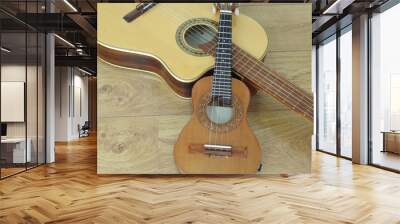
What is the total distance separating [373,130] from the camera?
5988 millimetres

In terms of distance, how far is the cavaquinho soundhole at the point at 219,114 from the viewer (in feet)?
14.1

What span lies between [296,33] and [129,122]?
2.33 meters

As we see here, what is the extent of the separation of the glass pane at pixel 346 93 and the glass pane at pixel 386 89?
2.21ft

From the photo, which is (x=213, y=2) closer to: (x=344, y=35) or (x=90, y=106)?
(x=344, y=35)

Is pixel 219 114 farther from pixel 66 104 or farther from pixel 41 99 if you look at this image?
pixel 66 104

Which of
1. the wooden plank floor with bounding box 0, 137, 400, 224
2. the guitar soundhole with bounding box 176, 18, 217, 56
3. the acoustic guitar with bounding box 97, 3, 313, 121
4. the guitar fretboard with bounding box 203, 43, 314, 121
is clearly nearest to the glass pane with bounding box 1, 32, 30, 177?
the wooden plank floor with bounding box 0, 137, 400, 224

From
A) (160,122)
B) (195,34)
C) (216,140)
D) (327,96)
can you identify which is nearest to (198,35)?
(195,34)

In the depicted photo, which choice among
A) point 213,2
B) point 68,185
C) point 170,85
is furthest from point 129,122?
point 213,2

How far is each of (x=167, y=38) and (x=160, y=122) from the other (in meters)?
1.01

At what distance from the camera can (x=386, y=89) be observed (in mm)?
5688

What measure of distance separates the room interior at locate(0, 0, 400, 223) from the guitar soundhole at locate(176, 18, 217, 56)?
1.77 ft

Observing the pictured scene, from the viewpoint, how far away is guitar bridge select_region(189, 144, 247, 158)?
4.34m

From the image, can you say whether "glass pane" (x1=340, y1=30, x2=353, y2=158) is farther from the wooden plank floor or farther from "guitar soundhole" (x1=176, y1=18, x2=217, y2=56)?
"guitar soundhole" (x1=176, y1=18, x2=217, y2=56)

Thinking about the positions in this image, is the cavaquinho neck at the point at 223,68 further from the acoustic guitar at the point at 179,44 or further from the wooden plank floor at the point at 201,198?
the wooden plank floor at the point at 201,198
